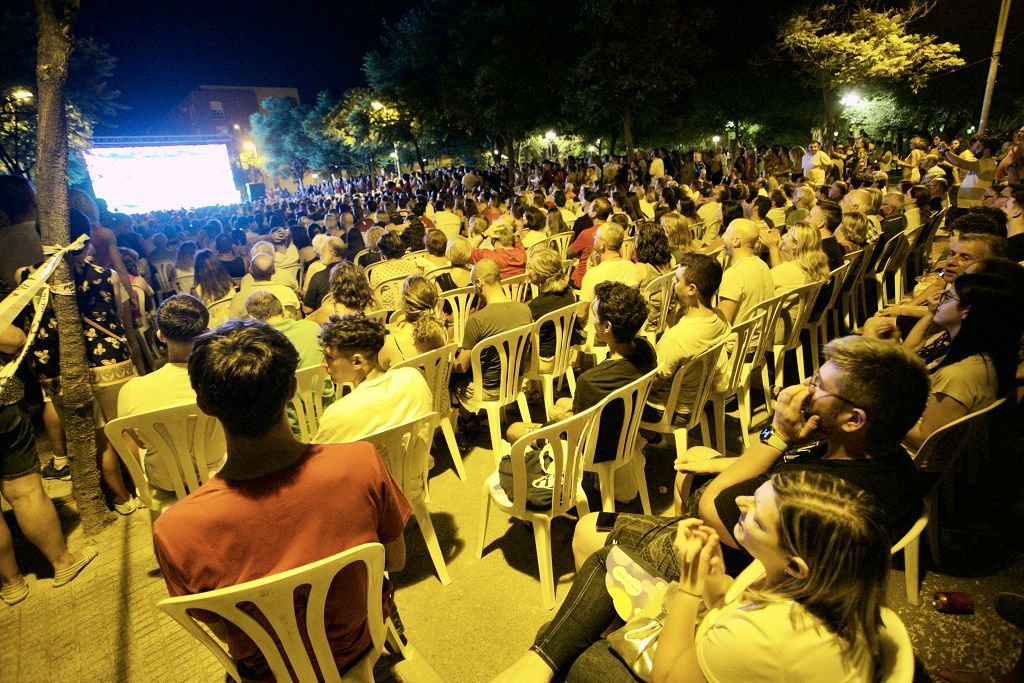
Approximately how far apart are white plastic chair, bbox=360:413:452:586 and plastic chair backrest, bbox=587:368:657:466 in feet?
2.75

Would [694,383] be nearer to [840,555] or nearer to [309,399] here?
[840,555]

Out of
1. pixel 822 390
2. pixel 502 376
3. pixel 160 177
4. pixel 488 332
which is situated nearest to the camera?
Answer: pixel 822 390

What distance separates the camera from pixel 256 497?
4.62ft

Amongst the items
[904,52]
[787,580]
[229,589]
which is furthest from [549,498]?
[904,52]

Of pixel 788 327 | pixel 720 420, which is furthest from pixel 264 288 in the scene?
pixel 788 327

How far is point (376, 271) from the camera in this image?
5.93m

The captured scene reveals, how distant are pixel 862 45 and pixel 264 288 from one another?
19096 mm

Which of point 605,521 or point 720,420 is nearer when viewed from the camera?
point 605,521

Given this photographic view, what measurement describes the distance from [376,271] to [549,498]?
4.19 metres

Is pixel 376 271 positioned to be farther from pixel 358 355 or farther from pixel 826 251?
pixel 826 251

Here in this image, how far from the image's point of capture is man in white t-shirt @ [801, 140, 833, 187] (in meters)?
11.9

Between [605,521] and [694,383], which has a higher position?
[694,383]

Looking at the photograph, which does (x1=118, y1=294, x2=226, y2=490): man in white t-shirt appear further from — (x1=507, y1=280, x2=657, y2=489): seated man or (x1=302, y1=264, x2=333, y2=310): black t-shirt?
(x1=302, y1=264, x2=333, y2=310): black t-shirt

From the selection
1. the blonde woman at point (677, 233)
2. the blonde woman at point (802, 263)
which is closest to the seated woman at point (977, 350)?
the blonde woman at point (802, 263)
